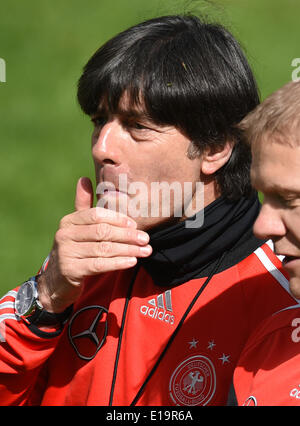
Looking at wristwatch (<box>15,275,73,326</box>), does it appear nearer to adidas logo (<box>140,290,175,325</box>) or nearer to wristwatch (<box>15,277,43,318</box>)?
wristwatch (<box>15,277,43,318</box>)

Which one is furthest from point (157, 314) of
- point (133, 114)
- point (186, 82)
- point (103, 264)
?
point (186, 82)

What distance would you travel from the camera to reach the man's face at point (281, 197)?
8.28ft

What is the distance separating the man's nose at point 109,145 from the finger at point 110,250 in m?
0.35

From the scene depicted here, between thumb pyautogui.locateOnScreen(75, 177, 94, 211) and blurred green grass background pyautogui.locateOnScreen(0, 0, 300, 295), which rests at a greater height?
thumb pyautogui.locateOnScreen(75, 177, 94, 211)

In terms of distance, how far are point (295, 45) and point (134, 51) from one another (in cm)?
743

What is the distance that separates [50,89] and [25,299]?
620 centimetres

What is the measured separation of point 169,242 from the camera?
11.0 feet

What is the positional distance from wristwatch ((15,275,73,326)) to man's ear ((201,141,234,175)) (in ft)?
2.78

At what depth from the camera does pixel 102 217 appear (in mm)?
3178

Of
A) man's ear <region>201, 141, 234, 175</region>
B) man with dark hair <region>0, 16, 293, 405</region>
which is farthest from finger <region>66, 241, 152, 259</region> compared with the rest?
man's ear <region>201, 141, 234, 175</region>

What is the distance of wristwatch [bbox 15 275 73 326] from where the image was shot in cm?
339

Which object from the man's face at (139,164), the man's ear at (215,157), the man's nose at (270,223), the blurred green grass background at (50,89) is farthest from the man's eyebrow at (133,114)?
the blurred green grass background at (50,89)

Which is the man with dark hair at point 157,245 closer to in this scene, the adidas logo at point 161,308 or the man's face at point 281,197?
the adidas logo at point 161,308

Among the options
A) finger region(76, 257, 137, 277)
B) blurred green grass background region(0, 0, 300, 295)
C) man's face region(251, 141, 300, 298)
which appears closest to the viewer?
man's face region(251, 141, 300, 298)
